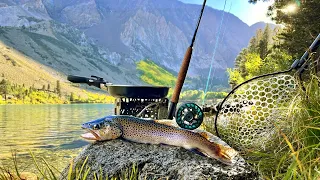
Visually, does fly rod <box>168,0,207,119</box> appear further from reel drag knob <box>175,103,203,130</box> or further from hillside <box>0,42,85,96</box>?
hillside <box>0,42,85,96</box>

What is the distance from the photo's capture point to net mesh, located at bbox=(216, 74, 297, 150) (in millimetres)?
2479

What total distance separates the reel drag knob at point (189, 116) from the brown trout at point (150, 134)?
135 millimetres

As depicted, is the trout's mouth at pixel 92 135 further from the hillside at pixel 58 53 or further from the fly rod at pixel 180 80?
the hillside at pixel 58 53

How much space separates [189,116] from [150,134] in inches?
10.0

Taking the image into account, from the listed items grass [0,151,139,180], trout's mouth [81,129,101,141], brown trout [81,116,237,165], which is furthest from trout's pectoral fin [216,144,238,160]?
trout's mouth [81,129,101,141]

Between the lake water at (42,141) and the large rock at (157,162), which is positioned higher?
the large rock at (157,162)

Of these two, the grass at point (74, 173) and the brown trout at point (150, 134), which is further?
the brown trout at point (150, 134)

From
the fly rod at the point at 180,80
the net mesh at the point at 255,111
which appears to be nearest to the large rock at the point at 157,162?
the fly rod at the point at 180,80

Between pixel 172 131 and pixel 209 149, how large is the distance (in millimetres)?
207

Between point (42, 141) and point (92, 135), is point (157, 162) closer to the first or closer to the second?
point (92, 135)

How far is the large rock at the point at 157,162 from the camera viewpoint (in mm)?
1585

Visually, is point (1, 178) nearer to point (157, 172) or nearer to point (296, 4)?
point (157, 172)

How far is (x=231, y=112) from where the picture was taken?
2.77 m

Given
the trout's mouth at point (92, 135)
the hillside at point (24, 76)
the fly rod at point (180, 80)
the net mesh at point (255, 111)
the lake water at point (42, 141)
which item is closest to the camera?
the trout's mouth at point (92, 135)
